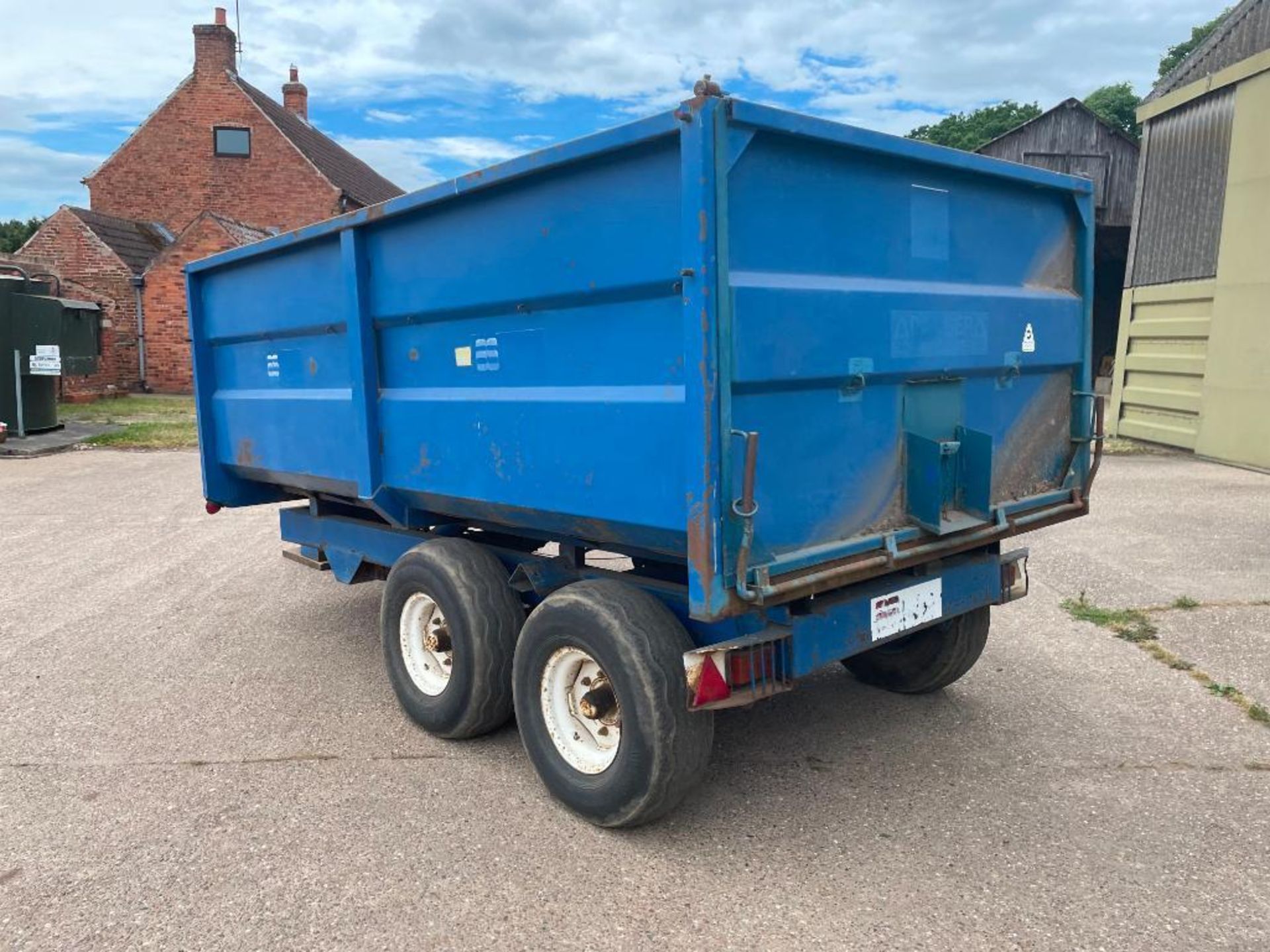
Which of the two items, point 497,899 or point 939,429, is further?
point 939,429

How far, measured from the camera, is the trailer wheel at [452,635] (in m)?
3.76

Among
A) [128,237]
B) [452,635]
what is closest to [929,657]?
[452,635]

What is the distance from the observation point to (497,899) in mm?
2832

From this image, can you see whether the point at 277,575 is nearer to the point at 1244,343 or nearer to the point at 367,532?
the point at 367,532

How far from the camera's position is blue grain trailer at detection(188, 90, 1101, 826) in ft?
9.20

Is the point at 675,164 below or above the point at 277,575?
above

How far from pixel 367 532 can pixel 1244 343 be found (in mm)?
10587

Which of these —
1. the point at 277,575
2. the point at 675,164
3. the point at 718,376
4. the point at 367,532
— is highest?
the point at 675,164

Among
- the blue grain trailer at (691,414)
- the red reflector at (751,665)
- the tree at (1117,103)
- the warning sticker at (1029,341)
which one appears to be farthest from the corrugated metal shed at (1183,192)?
the tree at (1117,103)

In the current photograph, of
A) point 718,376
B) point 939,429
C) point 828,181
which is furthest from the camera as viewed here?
point 939,429

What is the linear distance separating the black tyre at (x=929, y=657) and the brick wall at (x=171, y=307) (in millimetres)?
20905

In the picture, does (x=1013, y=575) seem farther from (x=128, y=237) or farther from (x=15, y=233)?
(x=15, y=233)

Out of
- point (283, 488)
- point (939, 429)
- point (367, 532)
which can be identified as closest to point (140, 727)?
point (367, 532)

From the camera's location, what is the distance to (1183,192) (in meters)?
12.3
